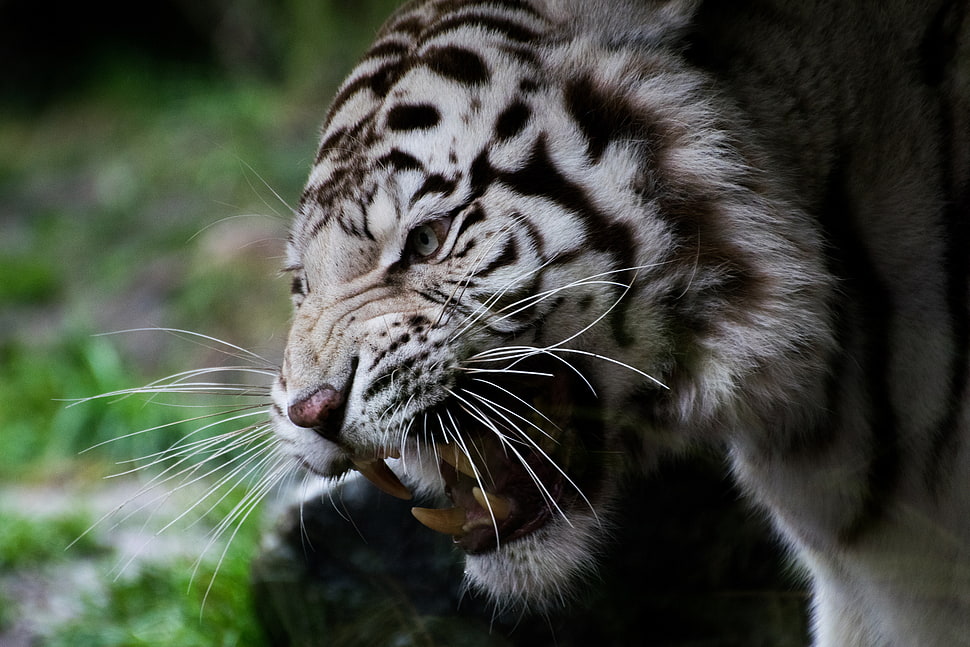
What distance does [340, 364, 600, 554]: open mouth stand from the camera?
1.12 meters

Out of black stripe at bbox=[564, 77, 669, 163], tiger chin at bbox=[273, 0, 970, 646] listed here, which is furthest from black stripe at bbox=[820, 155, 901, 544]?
black stripe at bbox=[564, 77, 669, 163]

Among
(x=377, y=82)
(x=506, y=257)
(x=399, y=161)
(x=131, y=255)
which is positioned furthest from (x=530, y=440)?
(x=131, y=255)

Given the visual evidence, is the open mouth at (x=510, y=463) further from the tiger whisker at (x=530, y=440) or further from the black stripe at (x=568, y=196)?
the black stripe at (x=568, y=196)

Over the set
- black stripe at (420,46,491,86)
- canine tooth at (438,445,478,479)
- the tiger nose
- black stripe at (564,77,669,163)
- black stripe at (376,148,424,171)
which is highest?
black stripe at (420,46,491,86)

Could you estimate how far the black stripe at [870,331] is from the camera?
111cm

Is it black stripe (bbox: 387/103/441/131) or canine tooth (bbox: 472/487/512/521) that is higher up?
black stripe (bbox: 387/103/441/131)

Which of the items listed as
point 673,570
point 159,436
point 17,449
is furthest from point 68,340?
point 673,570

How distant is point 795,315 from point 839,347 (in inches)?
2.9

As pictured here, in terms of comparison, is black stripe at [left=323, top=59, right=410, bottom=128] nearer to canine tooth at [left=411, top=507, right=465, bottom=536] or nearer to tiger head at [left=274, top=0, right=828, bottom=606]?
tiger head at [left=274, top=0, right=828, bottom=606]

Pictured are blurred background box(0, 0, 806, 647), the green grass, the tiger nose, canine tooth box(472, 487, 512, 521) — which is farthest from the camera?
the green grass

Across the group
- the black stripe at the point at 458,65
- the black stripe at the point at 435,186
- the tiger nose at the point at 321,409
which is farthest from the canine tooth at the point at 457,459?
the black stripe at the point at 458,65

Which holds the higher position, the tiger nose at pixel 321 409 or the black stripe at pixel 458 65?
the black stripe at pixel 458 65

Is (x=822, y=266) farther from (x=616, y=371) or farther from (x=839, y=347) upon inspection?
(x=616, y=371)

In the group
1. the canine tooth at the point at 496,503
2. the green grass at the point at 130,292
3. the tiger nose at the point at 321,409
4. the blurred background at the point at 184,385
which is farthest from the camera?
the green grass at the point at 130,292
